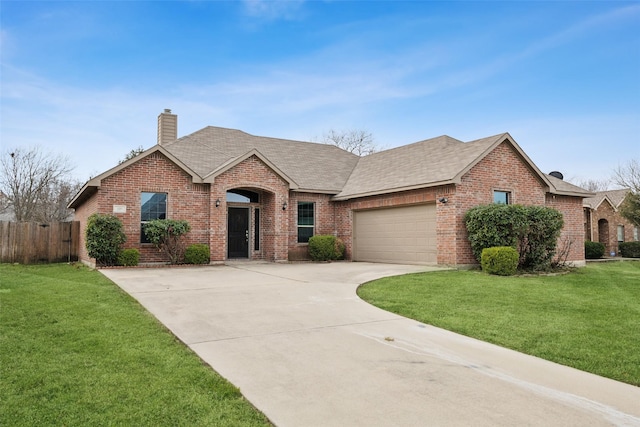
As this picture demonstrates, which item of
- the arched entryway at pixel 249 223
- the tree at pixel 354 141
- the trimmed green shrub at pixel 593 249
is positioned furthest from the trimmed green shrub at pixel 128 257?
the tree at pixel 354 141

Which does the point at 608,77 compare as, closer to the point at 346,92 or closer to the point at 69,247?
the point at 346,92

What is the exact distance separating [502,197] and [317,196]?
7406 millimetres

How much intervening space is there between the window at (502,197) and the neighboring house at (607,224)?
13.6 metres

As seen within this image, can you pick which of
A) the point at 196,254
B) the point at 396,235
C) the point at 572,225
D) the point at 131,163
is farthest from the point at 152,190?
the point at 572,225

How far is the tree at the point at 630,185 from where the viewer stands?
2420 centimetres

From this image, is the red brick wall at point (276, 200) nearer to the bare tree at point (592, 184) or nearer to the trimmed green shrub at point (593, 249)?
the trimmed green shrub at point (593, 249)

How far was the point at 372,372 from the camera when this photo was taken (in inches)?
167

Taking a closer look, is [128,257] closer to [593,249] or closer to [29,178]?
[29,178]

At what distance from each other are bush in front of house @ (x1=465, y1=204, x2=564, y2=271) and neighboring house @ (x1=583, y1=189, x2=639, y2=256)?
1533cm

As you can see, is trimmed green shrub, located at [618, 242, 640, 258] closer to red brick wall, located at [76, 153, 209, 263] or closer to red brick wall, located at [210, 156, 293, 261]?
red brick wall, located at [210, 156, 293, 261]

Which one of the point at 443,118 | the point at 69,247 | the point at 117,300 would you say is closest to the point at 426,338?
the point at 117,300

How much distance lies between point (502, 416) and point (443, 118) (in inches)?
885

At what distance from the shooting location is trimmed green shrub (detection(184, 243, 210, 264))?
1478cm

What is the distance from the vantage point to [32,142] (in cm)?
2775
